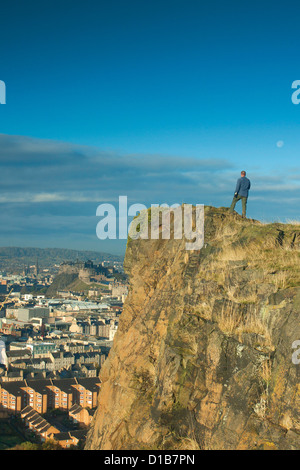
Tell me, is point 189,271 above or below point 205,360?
above

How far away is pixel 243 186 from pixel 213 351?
5853 mm

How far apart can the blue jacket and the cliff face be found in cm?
99

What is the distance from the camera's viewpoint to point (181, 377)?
7812 mm

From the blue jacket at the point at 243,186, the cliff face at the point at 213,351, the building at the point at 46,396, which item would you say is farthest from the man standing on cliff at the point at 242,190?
the building at the point at 46,396

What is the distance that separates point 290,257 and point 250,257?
26.8 inches

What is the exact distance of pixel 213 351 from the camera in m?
7.43

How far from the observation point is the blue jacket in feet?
40.7

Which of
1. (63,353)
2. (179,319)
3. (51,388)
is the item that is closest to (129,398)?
(179,319)

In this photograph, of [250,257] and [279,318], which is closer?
[279,318]

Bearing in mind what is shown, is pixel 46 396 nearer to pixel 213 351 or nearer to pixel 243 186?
pixel 243 186

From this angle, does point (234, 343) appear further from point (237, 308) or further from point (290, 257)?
point (290, 257)

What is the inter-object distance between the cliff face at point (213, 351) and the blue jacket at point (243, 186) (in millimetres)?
988

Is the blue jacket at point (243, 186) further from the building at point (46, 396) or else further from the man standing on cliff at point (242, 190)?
the building at point (46, 396)

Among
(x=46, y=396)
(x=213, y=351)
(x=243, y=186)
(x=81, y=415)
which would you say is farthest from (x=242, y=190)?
(x=46, y=396)
